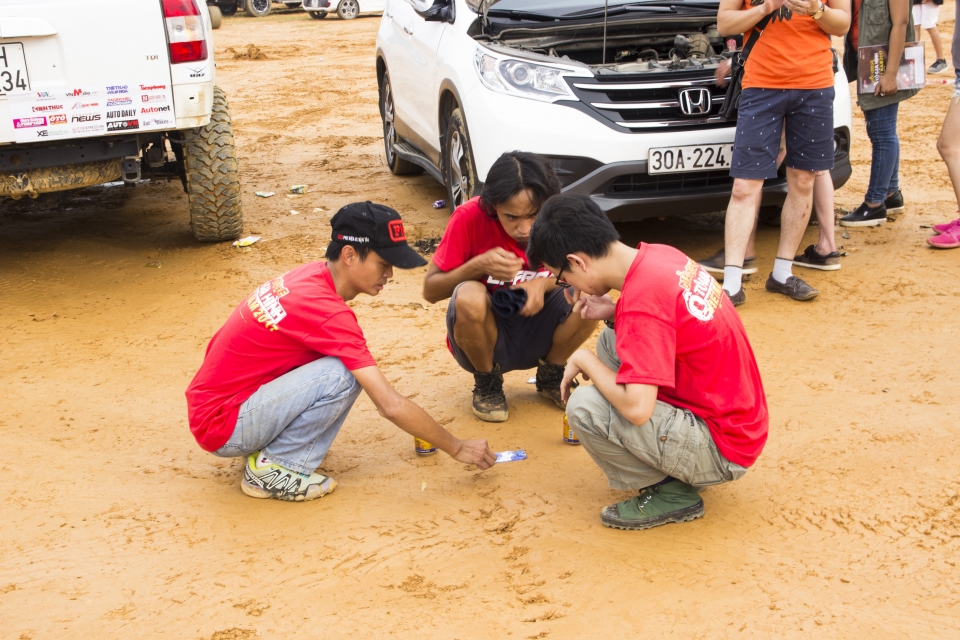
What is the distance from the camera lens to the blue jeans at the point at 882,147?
599cm

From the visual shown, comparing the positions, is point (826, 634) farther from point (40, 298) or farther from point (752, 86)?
point (40, 298)

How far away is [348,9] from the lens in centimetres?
2117

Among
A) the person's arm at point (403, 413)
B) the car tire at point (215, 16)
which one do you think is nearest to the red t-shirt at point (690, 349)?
the person's arm at point (403, 413)

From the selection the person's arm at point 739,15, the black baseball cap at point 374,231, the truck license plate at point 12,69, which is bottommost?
the black baseball cap at point 374,231

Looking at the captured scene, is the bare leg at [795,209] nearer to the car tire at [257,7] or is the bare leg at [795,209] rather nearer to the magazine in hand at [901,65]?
the magazine in hand at [901,65]

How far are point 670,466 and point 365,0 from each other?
20.4 m

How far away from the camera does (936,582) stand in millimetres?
2744

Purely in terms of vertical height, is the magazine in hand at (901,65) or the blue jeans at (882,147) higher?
the magazine in hand at (901,65)

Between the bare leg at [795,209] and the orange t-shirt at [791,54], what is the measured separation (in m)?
0.52

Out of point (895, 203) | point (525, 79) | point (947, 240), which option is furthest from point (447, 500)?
point (895, 203)

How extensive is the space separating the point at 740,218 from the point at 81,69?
12.5 feet

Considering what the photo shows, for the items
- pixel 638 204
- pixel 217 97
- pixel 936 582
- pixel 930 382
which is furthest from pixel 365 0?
pixel 936 582

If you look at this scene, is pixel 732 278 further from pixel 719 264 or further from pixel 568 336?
pixel 568 336

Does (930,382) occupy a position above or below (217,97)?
below
